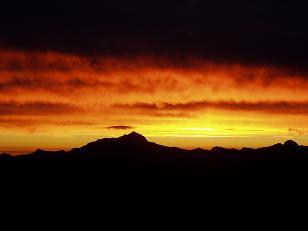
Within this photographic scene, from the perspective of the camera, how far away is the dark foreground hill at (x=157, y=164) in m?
155

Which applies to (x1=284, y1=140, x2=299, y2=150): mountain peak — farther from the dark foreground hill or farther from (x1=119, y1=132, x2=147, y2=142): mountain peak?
(x1=119, y1=132, x2=147, y2=142): mountain peak

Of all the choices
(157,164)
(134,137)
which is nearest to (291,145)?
(157,164)

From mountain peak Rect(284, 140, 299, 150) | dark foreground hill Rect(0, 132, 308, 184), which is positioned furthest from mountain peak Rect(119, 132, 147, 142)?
mountain peak Rect(284, 140, 299, 150)

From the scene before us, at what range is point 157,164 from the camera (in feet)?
553

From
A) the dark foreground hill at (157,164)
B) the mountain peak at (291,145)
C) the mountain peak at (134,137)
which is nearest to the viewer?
the dark foreground hill at (157,164)

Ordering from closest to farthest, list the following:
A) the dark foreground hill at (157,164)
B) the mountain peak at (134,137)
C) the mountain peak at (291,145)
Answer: the dark foreground hill at (157,164), the mountain peak at (291,145), the mountain peak at (134,137)

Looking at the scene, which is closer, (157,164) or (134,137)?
(157,164)

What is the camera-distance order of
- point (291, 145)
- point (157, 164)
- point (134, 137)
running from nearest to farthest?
point (157, 164), point (291, 145), point (134, 137)

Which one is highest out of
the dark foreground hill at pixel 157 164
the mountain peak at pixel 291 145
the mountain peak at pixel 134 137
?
the mountain peak at pixel 134 137

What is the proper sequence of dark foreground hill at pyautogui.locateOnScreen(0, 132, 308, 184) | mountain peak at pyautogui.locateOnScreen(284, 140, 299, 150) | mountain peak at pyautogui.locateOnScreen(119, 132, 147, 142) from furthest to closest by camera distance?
1. mountain peak at pyautogui.locateOnScreen(119, 132, 147, 142)
2. mountain peak at pyautogui.locateOnScreen(284, 140, 299, 150)
3. dark foreground hill at pyautogui.locateOnScreen(0, 132, 308, 184)

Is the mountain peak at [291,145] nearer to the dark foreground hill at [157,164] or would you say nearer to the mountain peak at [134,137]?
the dark foreground hill at [157,164]

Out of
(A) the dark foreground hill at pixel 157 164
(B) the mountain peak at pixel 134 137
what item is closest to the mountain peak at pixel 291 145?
(A) the dark foreground hill at pixel 157 164

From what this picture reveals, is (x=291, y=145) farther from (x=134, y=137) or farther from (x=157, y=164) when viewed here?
(x=134, y=137)

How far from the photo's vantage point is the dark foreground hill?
6097 inches
